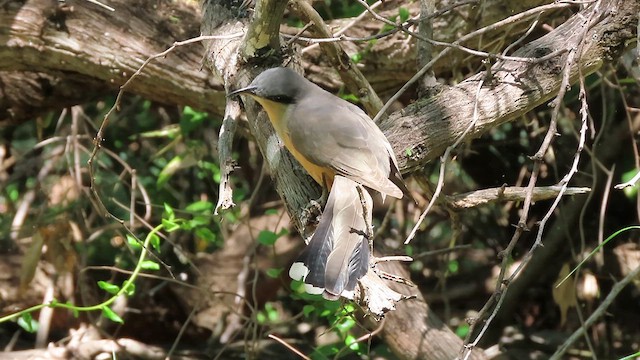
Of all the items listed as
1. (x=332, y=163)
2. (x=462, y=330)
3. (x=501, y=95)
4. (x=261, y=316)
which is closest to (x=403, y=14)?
(x=501, y=95)

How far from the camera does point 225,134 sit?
218 cm

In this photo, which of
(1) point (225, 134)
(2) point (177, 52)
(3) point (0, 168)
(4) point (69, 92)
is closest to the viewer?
(1) point (225, 134)

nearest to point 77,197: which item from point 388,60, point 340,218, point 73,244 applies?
point 73,244

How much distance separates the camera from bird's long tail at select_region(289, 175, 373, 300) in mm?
1864

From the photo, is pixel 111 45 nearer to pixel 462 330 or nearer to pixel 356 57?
pixel 356 57

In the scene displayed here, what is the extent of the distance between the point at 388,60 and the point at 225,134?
1227mm

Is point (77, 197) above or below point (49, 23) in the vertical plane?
below

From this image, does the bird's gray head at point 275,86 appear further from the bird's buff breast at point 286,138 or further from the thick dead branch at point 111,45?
the thick dead branch at point 111,45

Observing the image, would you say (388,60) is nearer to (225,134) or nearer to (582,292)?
(225,134)

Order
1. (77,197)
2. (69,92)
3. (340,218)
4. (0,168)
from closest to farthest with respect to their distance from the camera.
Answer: (340,218)
(69,92)
(77,197)
(0,168)

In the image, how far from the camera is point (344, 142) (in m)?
2.22

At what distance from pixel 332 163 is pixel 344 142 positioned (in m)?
0.09

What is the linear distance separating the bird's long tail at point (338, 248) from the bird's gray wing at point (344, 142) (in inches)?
2.0

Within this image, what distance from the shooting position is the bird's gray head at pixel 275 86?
2199 millimetres
